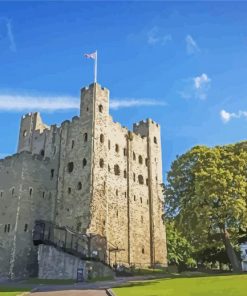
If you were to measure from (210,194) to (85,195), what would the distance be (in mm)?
15993

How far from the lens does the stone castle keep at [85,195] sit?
135ft

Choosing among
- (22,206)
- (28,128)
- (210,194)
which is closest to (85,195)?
(22,206)

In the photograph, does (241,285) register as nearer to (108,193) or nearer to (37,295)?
(37,295)

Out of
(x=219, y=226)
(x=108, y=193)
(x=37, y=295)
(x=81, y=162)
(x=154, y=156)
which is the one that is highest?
(x=154, y=156)

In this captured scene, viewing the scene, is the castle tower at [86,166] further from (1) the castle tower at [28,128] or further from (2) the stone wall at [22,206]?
(1) the castle tower at [28,128]

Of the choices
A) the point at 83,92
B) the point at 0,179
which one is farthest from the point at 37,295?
the point at 83,92

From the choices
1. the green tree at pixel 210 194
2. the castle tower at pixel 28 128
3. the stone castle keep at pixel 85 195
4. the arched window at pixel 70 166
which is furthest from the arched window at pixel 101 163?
the castle tower at pixel 28 128

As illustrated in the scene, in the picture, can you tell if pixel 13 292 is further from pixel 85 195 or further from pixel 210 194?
pixel 85 195

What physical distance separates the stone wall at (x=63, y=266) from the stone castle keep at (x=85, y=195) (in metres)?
2.28

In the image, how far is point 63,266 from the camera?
35125mm

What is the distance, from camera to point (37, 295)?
21.1 metres

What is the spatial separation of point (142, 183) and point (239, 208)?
71.9 ft

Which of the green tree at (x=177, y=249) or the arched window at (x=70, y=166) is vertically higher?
the arched window at (x=70, y=166)

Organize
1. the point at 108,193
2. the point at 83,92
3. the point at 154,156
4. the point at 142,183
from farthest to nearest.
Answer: the point at 154,156
the point at 142,183
the point at 83,92
the point at 108,193
